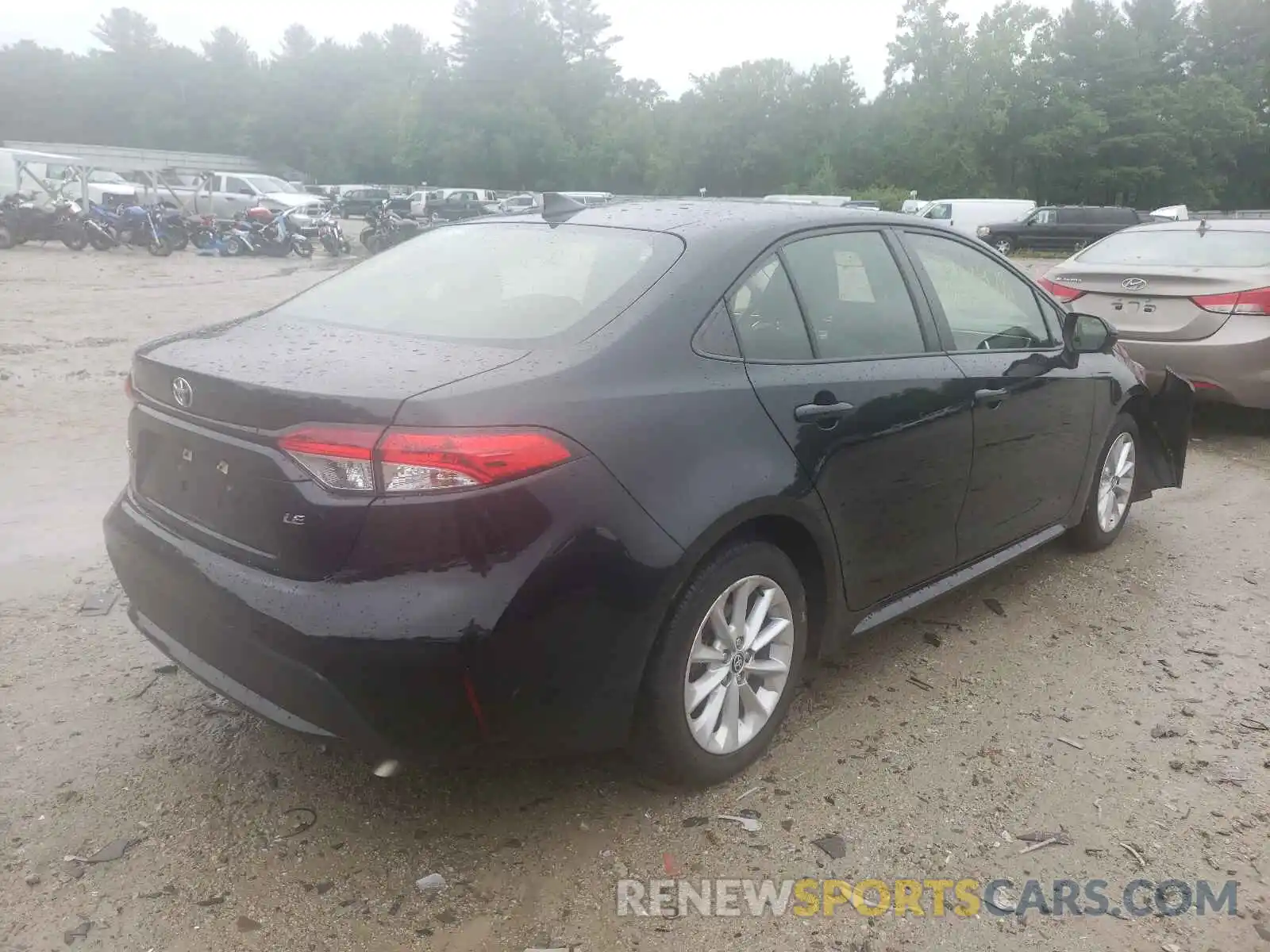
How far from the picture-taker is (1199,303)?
6.68m

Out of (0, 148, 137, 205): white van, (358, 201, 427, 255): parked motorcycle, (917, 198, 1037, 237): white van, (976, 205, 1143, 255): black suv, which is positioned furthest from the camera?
(917, 198, 1037, 237): white van

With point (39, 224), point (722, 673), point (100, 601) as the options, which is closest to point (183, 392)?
point (722, 673)

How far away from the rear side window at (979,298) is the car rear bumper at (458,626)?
1765 mm

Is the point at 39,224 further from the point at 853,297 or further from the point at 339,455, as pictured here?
the point at 339,455

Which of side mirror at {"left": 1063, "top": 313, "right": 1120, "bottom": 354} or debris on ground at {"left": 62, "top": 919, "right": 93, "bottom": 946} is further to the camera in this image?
side mirror at {"left": 1063, "top": 313, "right": 1120, "bottom": 354}

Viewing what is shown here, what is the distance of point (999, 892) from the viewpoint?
255 cm

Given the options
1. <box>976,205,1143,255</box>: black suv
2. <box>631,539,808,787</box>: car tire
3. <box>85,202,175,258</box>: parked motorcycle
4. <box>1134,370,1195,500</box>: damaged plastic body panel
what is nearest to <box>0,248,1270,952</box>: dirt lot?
<box>631,539,808,787</box>: car tire

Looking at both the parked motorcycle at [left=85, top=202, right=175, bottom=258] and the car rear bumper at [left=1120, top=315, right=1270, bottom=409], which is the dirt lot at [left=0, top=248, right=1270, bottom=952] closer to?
the car rear bumper at [left=1120, top=315, right=1270, bottom=409]

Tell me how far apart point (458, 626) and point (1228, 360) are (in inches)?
241

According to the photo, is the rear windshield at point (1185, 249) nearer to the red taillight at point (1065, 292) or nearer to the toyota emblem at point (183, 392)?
the red taillight at point (1065, 292)

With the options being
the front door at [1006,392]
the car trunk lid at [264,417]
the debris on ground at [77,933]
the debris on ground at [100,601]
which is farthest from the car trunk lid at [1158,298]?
the debris on ground at [77,933]

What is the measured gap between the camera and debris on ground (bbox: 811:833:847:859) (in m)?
2.67

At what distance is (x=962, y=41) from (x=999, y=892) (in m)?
67.9

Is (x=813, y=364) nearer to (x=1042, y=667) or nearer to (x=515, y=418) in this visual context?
(x=515, y=418)
